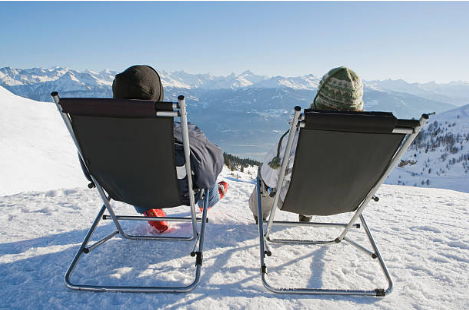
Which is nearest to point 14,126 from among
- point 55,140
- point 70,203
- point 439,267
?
point 55,140

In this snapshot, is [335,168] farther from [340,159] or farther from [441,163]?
[441,163]

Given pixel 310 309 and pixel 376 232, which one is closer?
pixel 310 309

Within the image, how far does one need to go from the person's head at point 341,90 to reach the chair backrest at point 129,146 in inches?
42.7

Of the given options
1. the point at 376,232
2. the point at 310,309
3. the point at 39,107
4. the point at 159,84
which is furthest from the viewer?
the point at 39,107

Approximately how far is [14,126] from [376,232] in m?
11.5

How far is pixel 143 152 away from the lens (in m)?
1.60

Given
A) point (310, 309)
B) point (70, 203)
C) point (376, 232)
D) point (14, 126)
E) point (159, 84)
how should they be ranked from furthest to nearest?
point (14, 126), point (70, 203), point (376, 232), point (159, 84), point (310, 309)

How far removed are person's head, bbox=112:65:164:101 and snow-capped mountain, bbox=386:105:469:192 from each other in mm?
13626

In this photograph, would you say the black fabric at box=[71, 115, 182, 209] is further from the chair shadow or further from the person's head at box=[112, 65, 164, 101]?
the chair shadow

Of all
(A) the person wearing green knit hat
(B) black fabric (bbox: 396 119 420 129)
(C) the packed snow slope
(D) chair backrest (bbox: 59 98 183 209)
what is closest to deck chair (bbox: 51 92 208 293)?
(D) chair backrest (bbox: 59 98 183 209)

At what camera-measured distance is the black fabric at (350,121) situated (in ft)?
4.54

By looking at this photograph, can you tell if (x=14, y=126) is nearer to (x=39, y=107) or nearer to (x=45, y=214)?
(x=39, y=107)

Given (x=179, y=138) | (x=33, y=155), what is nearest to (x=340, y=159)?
(x=179, y=138)

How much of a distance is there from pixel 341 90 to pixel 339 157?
1.58ft
